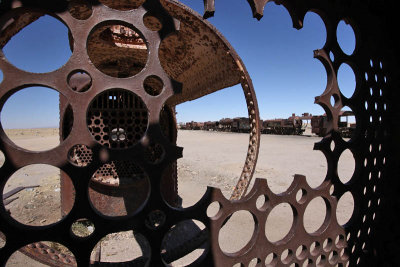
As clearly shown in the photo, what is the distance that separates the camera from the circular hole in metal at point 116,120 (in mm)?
2779

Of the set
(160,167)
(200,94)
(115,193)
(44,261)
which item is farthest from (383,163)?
(115,193)

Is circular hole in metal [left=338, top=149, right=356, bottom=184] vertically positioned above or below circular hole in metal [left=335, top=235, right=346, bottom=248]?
below

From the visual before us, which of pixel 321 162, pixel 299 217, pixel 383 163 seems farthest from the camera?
pixel 321 162

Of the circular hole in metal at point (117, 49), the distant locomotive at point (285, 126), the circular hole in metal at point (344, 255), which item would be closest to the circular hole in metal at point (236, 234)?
the circular hole in metal at point (344, 255)

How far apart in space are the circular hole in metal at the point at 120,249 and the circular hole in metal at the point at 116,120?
1.35 metres

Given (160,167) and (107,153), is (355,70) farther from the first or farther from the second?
(107,153)

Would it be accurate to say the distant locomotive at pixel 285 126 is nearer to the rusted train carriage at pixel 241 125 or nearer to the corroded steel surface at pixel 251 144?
the rusted train carriage at pixel 241 125

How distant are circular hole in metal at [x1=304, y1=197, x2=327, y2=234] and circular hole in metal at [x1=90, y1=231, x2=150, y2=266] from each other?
243cm

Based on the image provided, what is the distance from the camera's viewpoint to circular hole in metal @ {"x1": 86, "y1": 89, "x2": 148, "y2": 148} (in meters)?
2.78

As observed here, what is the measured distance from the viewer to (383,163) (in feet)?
5.52

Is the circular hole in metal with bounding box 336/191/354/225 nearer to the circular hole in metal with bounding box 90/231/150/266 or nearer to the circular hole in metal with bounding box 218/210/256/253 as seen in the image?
the circular hole in metal with bounding box 218/210/256/253

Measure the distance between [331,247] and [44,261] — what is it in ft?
6.72

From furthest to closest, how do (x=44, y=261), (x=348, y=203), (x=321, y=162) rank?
(x=321, y=162) → (x=348, y=203) → (x=44, y=261)

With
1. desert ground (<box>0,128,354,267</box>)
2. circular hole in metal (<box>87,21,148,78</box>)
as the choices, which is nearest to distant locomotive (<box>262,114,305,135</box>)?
desert ground (<box>0,128,354,267</box>)
